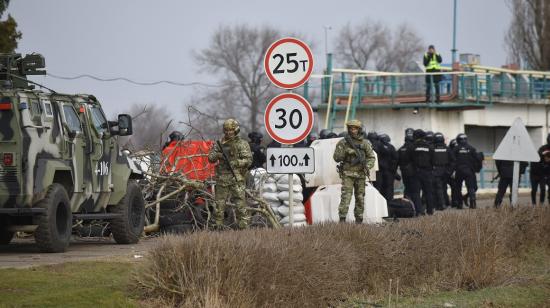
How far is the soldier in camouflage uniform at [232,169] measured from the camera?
57.3 ft

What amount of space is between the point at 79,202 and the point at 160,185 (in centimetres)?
363

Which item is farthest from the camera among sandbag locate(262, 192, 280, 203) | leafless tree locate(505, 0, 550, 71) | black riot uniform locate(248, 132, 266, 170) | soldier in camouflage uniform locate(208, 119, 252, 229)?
leafless tree locate(505, 0, 550, 71)

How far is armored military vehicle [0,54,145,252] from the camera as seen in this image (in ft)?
50.5

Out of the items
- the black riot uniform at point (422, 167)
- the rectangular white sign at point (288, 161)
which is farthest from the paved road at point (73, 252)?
the black riot uniform at point (422, 167)

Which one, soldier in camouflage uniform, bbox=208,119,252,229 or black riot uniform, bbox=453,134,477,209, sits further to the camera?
black riot uniform, bbox=453,134,477,209

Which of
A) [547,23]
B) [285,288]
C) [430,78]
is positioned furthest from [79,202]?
[547,23]

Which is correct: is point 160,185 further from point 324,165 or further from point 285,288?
point 285,288

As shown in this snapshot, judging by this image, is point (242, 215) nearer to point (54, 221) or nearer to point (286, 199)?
point (54, 221)

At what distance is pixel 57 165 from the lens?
1595 centimetres

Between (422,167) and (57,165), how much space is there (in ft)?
42.9

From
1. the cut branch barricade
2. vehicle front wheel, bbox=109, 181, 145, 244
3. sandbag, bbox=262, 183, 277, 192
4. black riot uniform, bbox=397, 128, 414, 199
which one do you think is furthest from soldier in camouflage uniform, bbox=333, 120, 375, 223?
black riot uniform, bbox=397, 128, 414, 199

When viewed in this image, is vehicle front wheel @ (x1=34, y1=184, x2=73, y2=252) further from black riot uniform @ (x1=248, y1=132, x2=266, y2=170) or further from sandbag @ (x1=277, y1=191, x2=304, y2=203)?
black riot uniform @ (x1=248, y1=132, x2=266, y2=170)

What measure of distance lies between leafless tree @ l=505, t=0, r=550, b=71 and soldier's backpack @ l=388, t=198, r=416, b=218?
34.9 m

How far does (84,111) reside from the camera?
17.5 m
